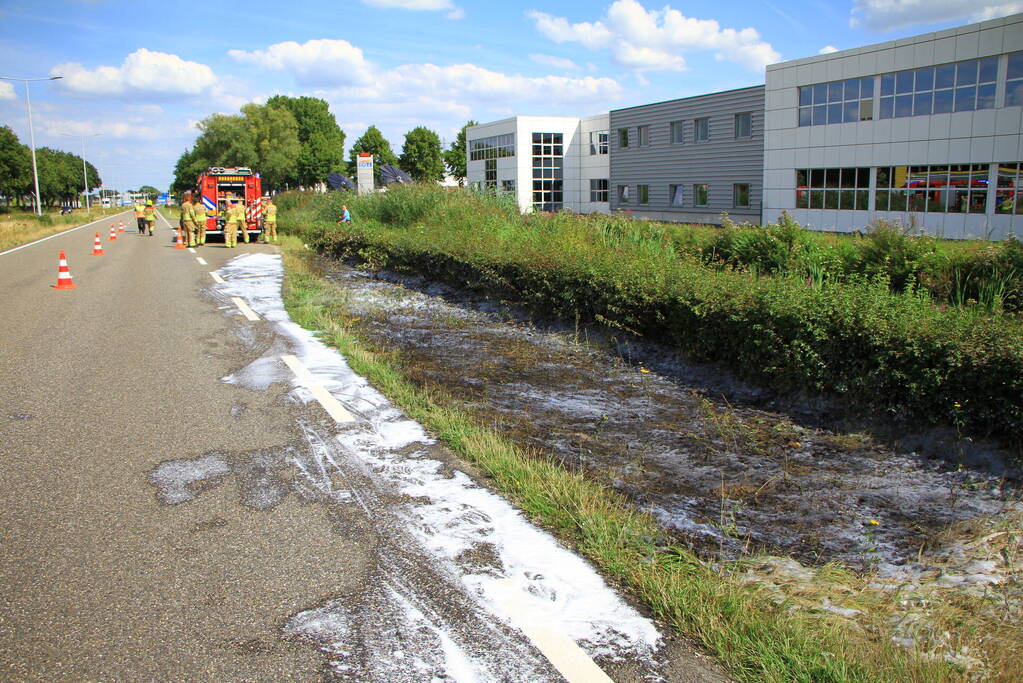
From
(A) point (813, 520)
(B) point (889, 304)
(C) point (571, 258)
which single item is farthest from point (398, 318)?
(A) point (813, 520)

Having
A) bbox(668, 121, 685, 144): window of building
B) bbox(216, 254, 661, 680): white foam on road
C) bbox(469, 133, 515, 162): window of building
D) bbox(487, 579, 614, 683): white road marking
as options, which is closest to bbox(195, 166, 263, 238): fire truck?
bbox(668, 121, 685, 144): window of building

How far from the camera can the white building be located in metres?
54.9

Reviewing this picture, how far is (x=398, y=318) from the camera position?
12.4 m

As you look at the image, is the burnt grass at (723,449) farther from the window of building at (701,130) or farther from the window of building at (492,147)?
the window of building at (492,147)

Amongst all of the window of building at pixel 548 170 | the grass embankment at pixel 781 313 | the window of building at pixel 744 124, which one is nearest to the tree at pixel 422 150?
the window of building at pixel 548 170

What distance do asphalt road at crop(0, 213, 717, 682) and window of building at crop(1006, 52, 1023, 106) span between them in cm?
2896

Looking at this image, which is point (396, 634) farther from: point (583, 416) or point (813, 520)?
point (583, 416)

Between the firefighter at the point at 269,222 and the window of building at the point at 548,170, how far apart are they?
99.2ft

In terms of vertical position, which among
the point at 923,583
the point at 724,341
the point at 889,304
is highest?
the point at 889,304

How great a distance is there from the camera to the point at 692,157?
1668 inches

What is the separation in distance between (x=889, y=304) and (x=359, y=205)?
73.8 feet

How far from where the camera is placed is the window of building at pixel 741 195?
39.2 m

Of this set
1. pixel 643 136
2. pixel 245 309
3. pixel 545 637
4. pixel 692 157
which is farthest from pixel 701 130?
pixel 545 637

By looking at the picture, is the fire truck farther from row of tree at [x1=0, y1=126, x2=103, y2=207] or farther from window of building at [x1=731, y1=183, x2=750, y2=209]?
row of tree at [x1=0, y1=126, x2=103, y2=207]
